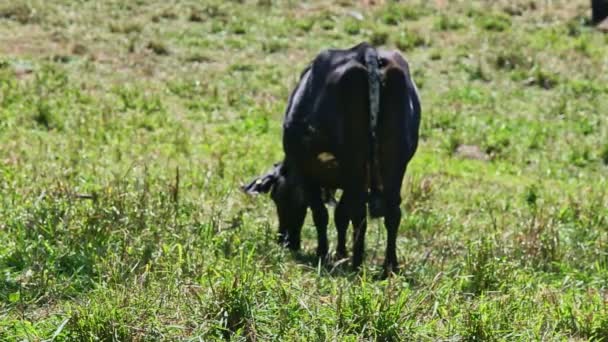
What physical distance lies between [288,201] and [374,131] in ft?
4.23

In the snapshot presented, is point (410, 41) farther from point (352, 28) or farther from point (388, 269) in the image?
point (388, 269)

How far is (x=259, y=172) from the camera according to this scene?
1080 centimetres

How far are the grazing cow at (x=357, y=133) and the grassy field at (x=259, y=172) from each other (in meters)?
0.46

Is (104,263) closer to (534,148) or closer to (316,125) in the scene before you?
(316,125)

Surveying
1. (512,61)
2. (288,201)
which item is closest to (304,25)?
(512,61)

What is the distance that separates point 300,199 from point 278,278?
220cm

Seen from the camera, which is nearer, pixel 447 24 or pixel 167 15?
pixel 167 15

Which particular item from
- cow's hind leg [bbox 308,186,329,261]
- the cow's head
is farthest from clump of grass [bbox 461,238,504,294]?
the cow's head

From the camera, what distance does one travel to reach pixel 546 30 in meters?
17.9

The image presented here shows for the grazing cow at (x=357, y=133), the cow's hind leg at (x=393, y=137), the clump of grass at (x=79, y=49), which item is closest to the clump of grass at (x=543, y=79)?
the clump of grass at (x=79, y=49)

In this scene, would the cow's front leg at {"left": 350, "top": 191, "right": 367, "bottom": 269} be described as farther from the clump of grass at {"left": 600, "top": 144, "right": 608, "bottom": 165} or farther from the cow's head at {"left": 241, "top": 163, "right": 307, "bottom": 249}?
the clump of grass at {"left": 600, "top": 144, "right": 608, "bottom": 165}

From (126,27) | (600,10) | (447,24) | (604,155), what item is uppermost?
(600,10)

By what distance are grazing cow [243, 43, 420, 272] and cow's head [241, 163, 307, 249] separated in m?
0.16

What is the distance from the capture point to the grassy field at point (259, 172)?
5258 mm
